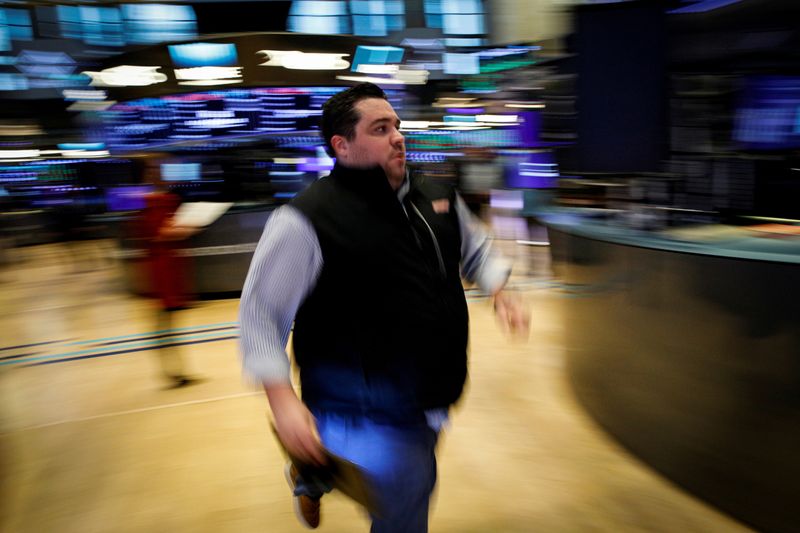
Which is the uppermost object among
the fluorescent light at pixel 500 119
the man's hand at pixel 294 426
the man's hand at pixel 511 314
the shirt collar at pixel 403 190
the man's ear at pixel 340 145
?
the fluorescent light at pixel 500 119

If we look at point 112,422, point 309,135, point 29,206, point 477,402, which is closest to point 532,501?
point 477,402

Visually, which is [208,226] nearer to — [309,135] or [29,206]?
[309,135]

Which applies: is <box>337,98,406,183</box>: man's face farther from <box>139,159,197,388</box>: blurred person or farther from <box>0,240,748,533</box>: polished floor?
<box>139,159,197,388</box>: blurred person

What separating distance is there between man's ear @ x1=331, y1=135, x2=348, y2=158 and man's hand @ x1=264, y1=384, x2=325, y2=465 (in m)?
0.61

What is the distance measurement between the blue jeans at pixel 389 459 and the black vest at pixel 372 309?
0.04 metres

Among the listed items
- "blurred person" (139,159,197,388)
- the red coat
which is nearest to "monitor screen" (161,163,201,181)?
"blurred person" (139,159,197,388)

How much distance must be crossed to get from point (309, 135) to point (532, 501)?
21.5ft

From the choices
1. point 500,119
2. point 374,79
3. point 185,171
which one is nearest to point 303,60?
point 374,79

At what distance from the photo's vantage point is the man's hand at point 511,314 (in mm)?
1753

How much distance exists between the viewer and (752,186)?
11.9 feet

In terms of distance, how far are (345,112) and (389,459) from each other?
0.91m

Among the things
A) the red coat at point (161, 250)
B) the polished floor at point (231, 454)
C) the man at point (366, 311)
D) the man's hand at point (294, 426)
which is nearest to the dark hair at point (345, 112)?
the man at point (366, 311)

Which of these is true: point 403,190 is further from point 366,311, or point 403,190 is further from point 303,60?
point 303,60

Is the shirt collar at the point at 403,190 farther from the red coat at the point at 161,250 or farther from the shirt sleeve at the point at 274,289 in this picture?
the red coat at the point at 161,250
